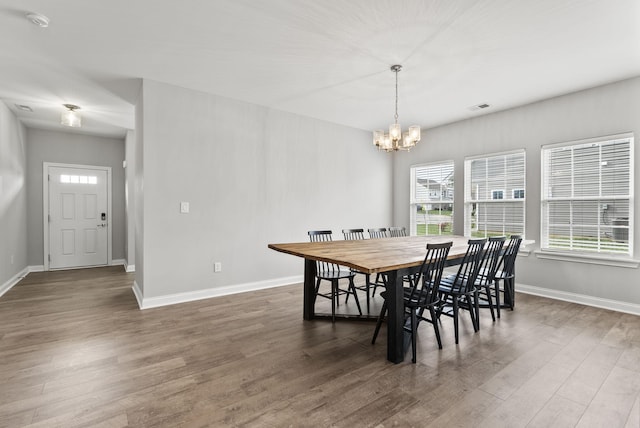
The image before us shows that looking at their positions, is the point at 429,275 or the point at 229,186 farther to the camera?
the point at 229,186

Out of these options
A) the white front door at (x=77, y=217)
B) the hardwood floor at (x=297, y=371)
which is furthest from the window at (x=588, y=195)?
the white front door at (x=77, y=217)

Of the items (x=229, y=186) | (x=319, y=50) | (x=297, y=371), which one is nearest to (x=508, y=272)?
(x=297, y=371)

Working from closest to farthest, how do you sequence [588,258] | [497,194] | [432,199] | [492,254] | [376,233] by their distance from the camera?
[492,254]
[588,258]
[376,233]
[497,194]
[432,199]

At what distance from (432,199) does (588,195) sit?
2.27 metres

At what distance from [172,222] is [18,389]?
2132 mm

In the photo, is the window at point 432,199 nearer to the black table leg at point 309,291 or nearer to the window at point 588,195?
the window at point 588,195

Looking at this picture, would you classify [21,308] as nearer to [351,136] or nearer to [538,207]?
[351,136]

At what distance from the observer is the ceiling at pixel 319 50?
238 centimetres

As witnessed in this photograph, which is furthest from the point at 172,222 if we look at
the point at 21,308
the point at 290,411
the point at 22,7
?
the point at 290,411

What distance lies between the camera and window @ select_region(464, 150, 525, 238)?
15.0 feet

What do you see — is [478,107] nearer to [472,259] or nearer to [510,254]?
[510,254]

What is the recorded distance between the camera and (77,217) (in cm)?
607

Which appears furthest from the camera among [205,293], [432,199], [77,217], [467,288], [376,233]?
[77,217]

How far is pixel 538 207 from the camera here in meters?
4.33
